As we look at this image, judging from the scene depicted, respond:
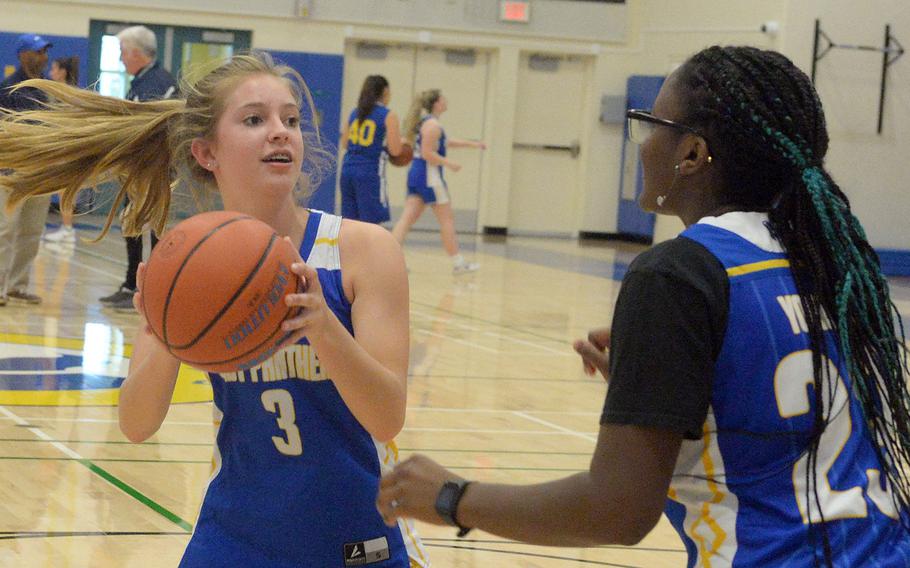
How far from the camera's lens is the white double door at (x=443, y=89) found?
1728cm

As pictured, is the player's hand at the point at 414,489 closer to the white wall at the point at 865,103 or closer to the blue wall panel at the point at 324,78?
the white wall at the point at 865,103

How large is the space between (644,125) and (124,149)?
55.3 inches

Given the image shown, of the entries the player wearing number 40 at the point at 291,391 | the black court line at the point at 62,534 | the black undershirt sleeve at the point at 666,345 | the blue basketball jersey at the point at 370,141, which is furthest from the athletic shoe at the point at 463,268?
the black undershirt sleeve at the point at 666,345

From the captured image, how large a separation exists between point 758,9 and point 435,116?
508cm

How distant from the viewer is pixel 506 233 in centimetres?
1836

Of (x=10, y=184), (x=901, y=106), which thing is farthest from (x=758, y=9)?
(x=10, y=184)

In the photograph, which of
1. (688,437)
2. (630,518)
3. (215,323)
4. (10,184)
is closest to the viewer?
(630,518)

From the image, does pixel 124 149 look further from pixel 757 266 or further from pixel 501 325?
pixel 501 325

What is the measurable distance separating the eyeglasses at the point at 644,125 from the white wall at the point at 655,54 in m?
13.5

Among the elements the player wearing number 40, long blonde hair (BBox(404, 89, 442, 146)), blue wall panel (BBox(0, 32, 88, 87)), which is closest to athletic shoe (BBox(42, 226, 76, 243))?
blue wall panel (BBox(0, 32, 88, 87))

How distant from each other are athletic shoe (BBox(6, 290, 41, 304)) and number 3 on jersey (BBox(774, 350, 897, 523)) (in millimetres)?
7734

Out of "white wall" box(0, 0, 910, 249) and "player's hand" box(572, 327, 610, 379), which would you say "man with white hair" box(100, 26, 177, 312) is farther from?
"white wall" box(0, 0, 910, 249)

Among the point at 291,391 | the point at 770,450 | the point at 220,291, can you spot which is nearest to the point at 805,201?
the point at 770,450

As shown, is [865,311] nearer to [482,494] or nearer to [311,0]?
[482,494]
